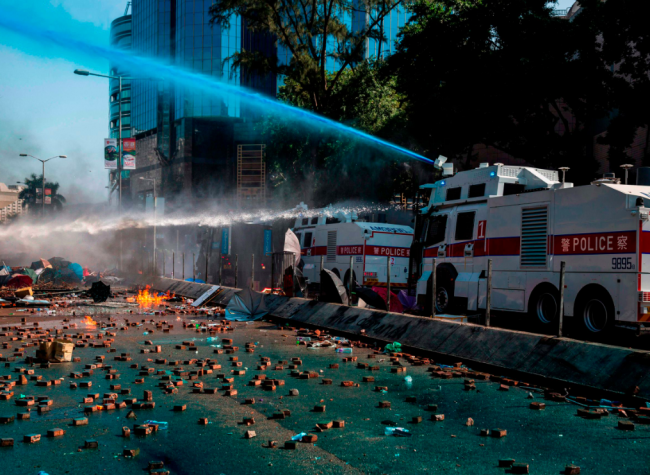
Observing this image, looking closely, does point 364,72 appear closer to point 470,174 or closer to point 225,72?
point 470,174

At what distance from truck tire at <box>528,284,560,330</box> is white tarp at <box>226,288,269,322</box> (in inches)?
307

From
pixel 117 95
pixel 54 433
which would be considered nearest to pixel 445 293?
pixel 54 433

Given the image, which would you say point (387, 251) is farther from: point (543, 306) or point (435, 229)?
point (543, 306)

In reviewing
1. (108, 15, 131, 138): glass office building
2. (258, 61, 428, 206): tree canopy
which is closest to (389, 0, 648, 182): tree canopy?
(258, 61, 428, 206): tree canopy

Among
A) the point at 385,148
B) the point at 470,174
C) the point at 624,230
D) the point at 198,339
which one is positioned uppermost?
the point at 385,148

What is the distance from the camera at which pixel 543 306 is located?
13.1 metres

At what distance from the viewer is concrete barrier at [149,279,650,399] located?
785 cm

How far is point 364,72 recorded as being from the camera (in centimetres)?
3722

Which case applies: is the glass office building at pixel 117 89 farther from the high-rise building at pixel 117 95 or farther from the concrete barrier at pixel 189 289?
the concrete barrier at pixel 189 289

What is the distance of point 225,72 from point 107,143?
33.5 meters

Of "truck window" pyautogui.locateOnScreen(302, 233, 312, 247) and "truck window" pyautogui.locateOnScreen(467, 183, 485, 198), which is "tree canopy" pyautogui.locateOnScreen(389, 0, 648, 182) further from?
"truck window" pyautogui.locateOnScreen(467, 183, 485, 198)

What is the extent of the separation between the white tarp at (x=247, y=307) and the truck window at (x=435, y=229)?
498 cm

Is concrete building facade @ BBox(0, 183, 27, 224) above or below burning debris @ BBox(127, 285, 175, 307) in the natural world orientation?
above

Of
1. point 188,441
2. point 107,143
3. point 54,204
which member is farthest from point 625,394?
point 54,204
